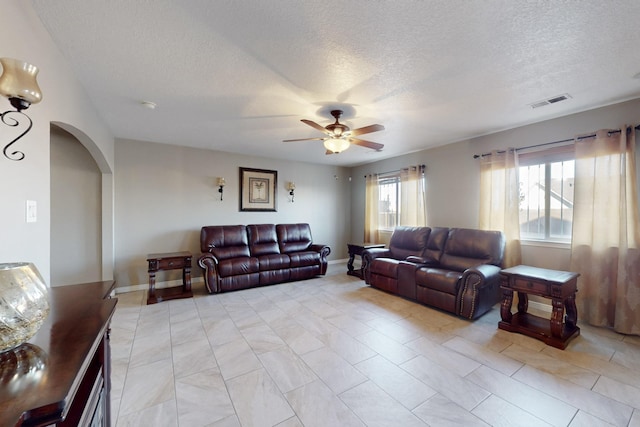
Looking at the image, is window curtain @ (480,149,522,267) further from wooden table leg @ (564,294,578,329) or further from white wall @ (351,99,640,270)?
wooden table leg @ (564,294,578,329)

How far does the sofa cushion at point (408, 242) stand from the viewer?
14.7 feet

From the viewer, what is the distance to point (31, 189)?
1486 mm

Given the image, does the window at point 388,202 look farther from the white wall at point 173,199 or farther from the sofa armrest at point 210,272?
the sofa armrest at point 210,272

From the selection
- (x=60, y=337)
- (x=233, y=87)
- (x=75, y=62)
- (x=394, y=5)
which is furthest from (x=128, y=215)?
(x=394, y=5)

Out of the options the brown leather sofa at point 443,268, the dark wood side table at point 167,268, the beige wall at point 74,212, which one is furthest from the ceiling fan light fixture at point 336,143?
the beige wall at point 74,212

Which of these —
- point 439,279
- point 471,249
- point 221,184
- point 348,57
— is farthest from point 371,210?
point 348,57

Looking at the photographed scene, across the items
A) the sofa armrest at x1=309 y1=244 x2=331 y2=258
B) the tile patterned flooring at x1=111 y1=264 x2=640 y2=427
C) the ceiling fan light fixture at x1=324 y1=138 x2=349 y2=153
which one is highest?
the ceiling fan light fixture at x1=324 y1=138 x2=349 y2=153

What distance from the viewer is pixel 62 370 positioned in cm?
68

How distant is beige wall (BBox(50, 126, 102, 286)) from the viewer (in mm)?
3787

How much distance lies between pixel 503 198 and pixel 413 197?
1.52 m

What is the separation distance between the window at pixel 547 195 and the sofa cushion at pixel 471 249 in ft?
1.63

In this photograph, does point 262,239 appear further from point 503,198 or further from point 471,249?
point 503,198

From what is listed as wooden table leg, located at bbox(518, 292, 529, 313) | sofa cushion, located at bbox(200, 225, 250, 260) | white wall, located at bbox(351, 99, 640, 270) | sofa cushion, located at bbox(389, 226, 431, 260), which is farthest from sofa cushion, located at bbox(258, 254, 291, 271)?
wooden table leg, located at bbox(518, 292, 529, 313)

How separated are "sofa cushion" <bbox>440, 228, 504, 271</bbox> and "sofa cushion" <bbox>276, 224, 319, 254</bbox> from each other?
266 cm
